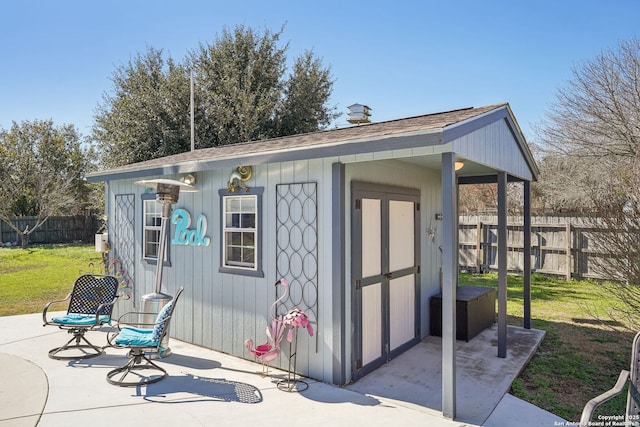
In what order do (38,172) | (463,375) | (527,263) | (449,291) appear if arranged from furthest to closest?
(38,172), (527,263), (463,375), (449,291)

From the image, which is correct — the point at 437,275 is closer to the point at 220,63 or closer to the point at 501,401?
the point at 501,401

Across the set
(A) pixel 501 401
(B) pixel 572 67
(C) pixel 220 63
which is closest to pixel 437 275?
(A) pixel 501 401

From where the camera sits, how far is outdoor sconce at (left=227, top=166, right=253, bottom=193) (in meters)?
4.71

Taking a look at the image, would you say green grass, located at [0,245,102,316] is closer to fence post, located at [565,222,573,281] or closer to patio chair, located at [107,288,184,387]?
patio chair, located at [107,288,184,387]

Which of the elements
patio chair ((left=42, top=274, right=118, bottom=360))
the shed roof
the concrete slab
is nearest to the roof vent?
the shed roof

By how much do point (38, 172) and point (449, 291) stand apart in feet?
74.2

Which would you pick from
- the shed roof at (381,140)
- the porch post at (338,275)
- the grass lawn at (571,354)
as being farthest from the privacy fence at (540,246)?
the porch post at (338,275)

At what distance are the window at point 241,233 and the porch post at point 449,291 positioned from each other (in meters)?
2.16

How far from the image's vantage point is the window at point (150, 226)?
233 inches

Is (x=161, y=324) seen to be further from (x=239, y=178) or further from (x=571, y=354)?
(x=571, y=354)

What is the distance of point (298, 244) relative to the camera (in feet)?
14.1

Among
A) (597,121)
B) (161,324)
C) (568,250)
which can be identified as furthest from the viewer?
(597,121)

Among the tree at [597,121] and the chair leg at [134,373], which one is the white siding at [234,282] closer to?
the chair leg at [134,373]

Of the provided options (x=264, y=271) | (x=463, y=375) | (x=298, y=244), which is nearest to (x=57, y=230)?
(x=264, y=271)
